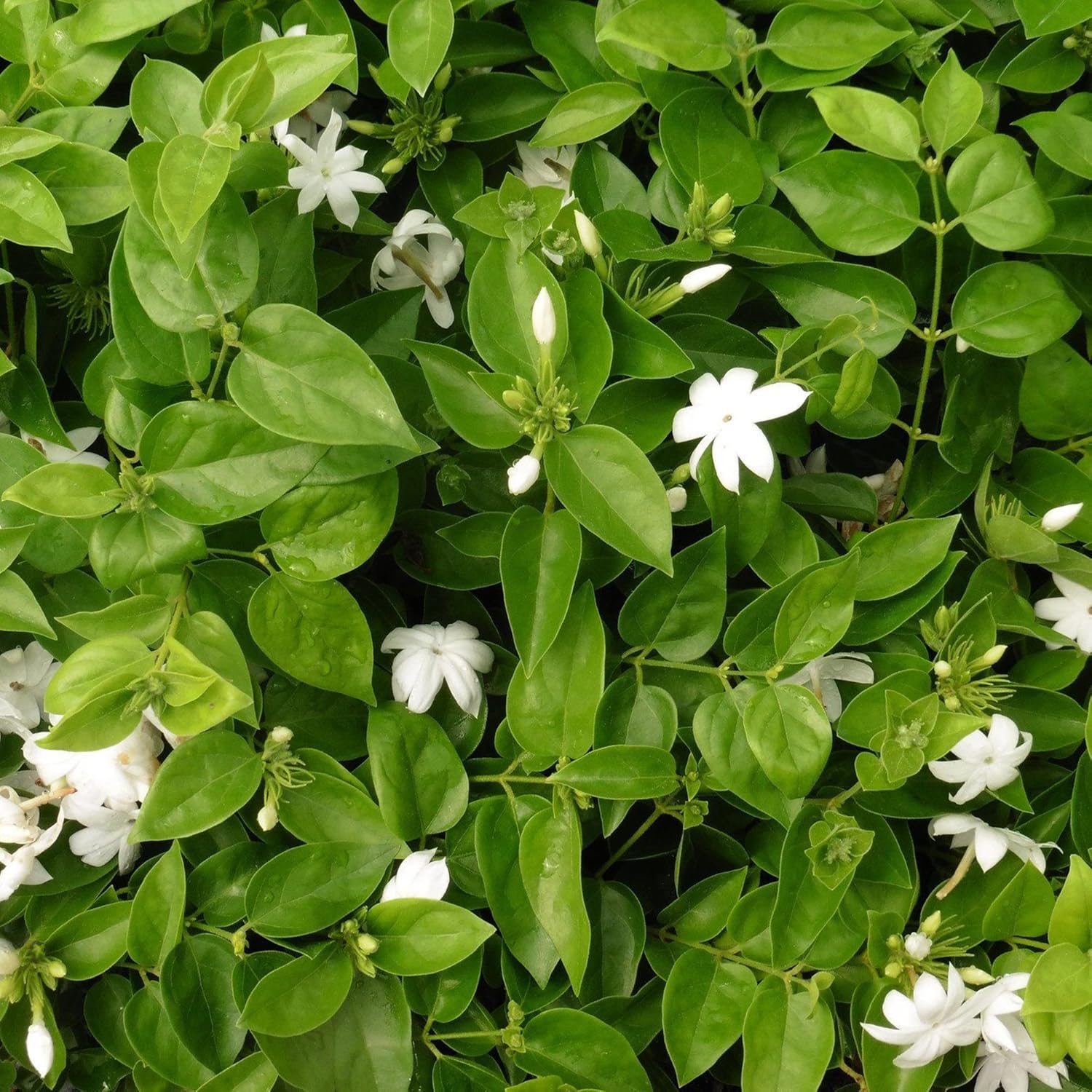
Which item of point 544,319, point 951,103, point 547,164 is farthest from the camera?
point 547,164

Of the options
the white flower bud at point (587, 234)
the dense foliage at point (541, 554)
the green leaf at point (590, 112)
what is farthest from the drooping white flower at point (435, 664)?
the green leaf at point (590, 112)

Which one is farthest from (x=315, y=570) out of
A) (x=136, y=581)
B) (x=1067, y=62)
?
(x=1067, y=62)

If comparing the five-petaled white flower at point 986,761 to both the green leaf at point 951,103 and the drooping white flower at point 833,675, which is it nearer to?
the drooping white flower at point 833,675

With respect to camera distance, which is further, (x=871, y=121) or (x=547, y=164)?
(x=547, y=164)

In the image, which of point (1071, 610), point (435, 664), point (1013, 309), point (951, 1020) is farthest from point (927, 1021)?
point (1013, 309)

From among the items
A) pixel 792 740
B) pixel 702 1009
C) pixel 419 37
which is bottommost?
pixel 702 1009

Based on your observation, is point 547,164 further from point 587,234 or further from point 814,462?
point 814,462

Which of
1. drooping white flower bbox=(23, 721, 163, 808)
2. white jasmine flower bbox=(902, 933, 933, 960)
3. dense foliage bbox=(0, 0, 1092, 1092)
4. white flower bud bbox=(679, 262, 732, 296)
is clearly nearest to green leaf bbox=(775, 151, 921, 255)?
dense foliage bbox=(0, 0, 1092, 1092)
